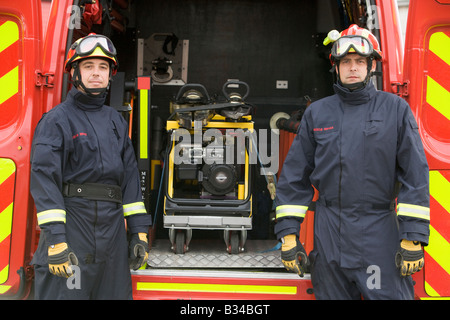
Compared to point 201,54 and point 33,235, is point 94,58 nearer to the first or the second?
point 33,235

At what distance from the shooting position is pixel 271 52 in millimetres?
4488

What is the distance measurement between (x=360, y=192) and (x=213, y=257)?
1.32m

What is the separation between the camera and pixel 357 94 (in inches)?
93.7

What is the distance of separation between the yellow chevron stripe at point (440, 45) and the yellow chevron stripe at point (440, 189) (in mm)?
635

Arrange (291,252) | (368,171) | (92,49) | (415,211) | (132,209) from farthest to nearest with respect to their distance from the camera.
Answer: (132,209), (92,49), (291,252), (368,171), (415,211)

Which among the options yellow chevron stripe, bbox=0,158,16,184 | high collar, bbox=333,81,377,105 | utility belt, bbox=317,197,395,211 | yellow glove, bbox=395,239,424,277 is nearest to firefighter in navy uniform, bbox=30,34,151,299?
yellow chevron stripe, bbox=0,158,16,184

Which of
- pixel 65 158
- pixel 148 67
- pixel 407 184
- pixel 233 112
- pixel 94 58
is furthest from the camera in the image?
pixel 148 67

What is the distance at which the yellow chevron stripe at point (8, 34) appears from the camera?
2.62m

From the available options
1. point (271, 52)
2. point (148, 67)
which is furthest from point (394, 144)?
point (148, 67)

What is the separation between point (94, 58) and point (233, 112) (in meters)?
1.14

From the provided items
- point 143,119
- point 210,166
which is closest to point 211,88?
point 210,166

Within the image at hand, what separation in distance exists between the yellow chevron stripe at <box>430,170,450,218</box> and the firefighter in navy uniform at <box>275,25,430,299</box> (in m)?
0.27

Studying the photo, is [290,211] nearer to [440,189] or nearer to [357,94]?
[357,94]

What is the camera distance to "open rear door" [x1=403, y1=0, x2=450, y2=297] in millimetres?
2572
